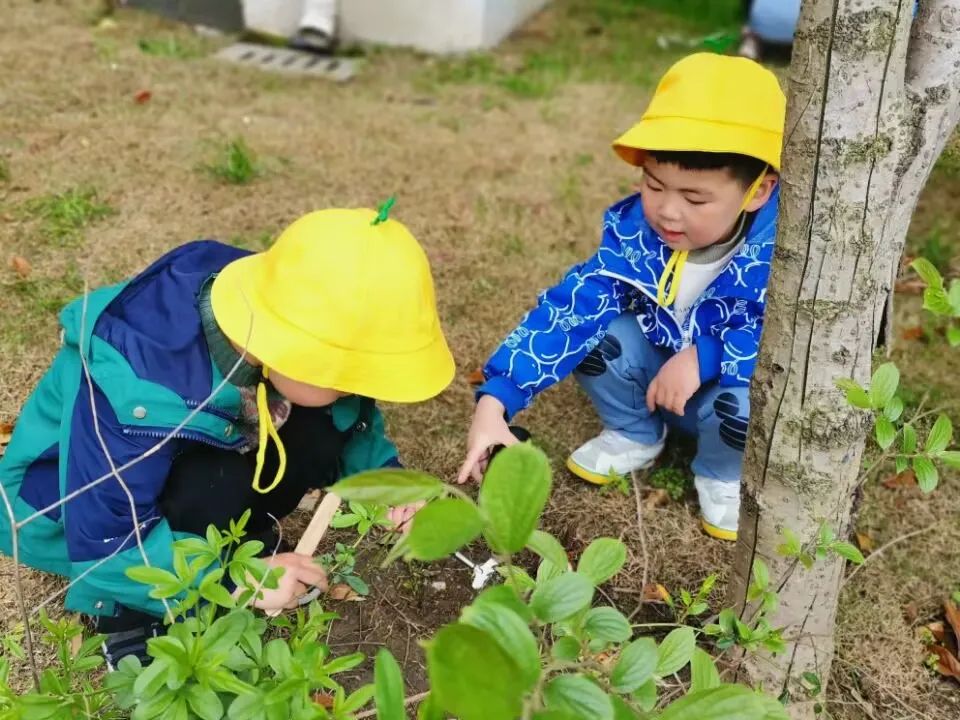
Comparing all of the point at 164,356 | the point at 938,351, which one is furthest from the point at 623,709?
the point at 938,351

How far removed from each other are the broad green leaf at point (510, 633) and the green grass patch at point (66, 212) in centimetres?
293

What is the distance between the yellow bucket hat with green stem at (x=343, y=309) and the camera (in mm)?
1425

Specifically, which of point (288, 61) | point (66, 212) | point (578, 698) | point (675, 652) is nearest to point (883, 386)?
point (675, 652)

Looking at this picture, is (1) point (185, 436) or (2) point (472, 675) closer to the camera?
(2) point (472, 675)

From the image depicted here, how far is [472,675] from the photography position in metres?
0.60

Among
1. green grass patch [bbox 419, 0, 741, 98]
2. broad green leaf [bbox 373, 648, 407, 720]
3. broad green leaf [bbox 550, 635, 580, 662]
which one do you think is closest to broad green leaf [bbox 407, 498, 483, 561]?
broad green leaf [bbox 373, 648, 407, 720]

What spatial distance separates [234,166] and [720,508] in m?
2.44

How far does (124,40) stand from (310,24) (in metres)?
1.04

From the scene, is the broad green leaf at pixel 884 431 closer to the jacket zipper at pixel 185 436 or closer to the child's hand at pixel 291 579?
the child's hand at pixel 291 579

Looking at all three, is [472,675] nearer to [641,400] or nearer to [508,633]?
[508,633]

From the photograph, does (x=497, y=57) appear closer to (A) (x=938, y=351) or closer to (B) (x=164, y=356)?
(A) (x=938, y=351)

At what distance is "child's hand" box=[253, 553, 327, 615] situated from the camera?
5.00 ft

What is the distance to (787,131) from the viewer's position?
4.23ft

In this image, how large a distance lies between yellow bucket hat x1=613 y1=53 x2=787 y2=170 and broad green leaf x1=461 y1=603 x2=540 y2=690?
140cm
